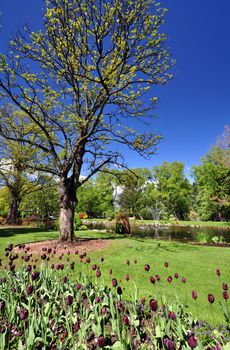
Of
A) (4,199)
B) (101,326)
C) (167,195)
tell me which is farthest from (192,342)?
(167,195)

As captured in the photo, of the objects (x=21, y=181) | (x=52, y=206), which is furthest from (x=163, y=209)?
(x=21, y=181)

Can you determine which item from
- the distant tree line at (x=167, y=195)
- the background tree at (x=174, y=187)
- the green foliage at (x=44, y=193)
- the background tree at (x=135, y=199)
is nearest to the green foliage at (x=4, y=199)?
the distant tree line at (x=167, y=195)

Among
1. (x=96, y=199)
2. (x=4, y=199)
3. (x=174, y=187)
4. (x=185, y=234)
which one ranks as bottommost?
(x=185, y=234)

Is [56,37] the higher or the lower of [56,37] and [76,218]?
the higher

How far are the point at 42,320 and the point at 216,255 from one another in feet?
28.9

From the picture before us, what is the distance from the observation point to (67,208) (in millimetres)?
12578

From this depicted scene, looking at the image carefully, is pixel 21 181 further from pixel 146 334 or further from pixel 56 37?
pixel 146 334

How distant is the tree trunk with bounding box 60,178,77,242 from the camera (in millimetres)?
12172

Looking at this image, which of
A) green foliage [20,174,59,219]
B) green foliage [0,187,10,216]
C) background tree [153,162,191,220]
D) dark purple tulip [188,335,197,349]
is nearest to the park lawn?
dark purple tulip [188,335,197,349]

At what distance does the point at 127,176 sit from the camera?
52.5 feet

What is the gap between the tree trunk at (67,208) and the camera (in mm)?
12172

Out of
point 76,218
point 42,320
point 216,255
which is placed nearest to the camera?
point 42,320

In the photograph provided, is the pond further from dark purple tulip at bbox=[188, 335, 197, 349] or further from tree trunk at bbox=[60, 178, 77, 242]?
dark purple tulip at bbox=[188, 335, 197, 349]

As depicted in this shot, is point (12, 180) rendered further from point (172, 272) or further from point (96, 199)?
point (96, 199)
